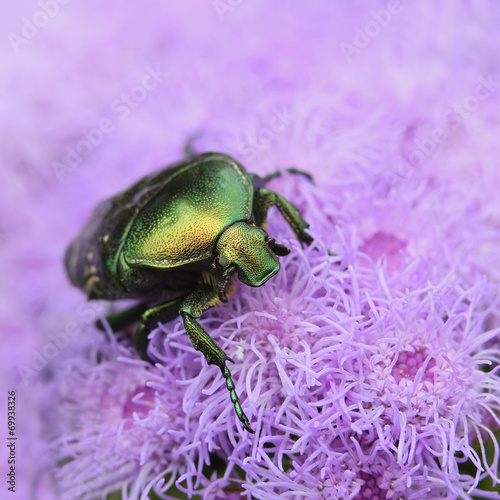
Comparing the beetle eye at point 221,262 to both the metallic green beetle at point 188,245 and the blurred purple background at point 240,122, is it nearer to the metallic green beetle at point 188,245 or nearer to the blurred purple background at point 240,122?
the metallic green beetle at point 188,245

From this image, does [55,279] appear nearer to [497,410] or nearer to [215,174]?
[215,174]

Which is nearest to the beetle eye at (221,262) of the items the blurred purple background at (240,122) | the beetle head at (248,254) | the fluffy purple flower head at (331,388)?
the beetle head at (248,254)

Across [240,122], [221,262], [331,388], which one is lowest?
[331,388]

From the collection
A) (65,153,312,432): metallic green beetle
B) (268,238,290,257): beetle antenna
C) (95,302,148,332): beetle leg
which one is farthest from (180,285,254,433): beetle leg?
(95,302,148,332): beetle leg

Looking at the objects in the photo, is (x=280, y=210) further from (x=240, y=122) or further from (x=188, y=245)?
(x=240, y=122)

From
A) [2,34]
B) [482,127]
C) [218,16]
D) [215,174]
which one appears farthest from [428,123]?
[2,34]

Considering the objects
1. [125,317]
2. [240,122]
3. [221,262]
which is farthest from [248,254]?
[240,122]
